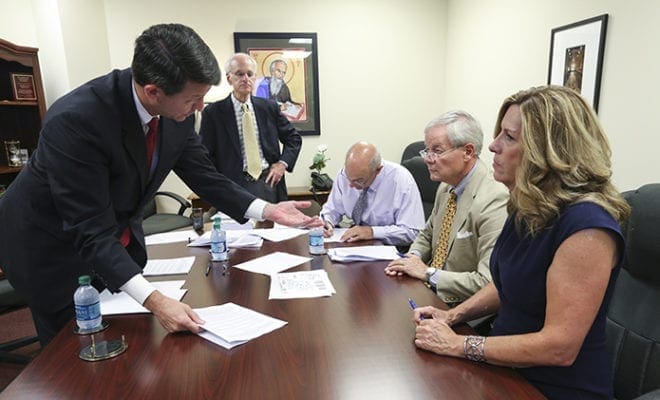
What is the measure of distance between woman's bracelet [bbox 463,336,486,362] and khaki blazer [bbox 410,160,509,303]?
0.48 metres

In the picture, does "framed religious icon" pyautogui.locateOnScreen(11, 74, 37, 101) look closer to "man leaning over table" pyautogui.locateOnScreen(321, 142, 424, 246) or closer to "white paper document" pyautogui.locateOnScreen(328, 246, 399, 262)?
"man leaning over table" pyautogui.locateOnScreen(321, 142, 424, 246)

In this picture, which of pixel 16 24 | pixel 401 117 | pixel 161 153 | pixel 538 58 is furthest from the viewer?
pixel 401 117

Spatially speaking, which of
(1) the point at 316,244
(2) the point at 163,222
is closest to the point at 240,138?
(2) the point at 163,222

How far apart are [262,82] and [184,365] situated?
3.72 meters

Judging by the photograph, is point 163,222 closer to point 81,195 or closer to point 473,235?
point 81,195

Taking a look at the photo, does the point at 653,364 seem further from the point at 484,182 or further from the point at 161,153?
the point at 161,153

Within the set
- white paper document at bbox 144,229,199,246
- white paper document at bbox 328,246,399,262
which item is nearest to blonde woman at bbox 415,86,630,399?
white paper document at bbox 328,246,399,262

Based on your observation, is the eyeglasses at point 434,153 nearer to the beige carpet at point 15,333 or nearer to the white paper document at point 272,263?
the white paper document at point 272,263

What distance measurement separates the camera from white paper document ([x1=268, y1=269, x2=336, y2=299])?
1.46 metres

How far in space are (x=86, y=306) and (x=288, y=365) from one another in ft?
2.06

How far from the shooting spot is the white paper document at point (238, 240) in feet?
6.76

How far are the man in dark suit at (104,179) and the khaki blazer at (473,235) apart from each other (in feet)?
2.96

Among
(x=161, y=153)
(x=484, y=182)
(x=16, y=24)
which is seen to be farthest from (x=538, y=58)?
(x=16, y=24)

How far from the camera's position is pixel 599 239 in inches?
37.6
